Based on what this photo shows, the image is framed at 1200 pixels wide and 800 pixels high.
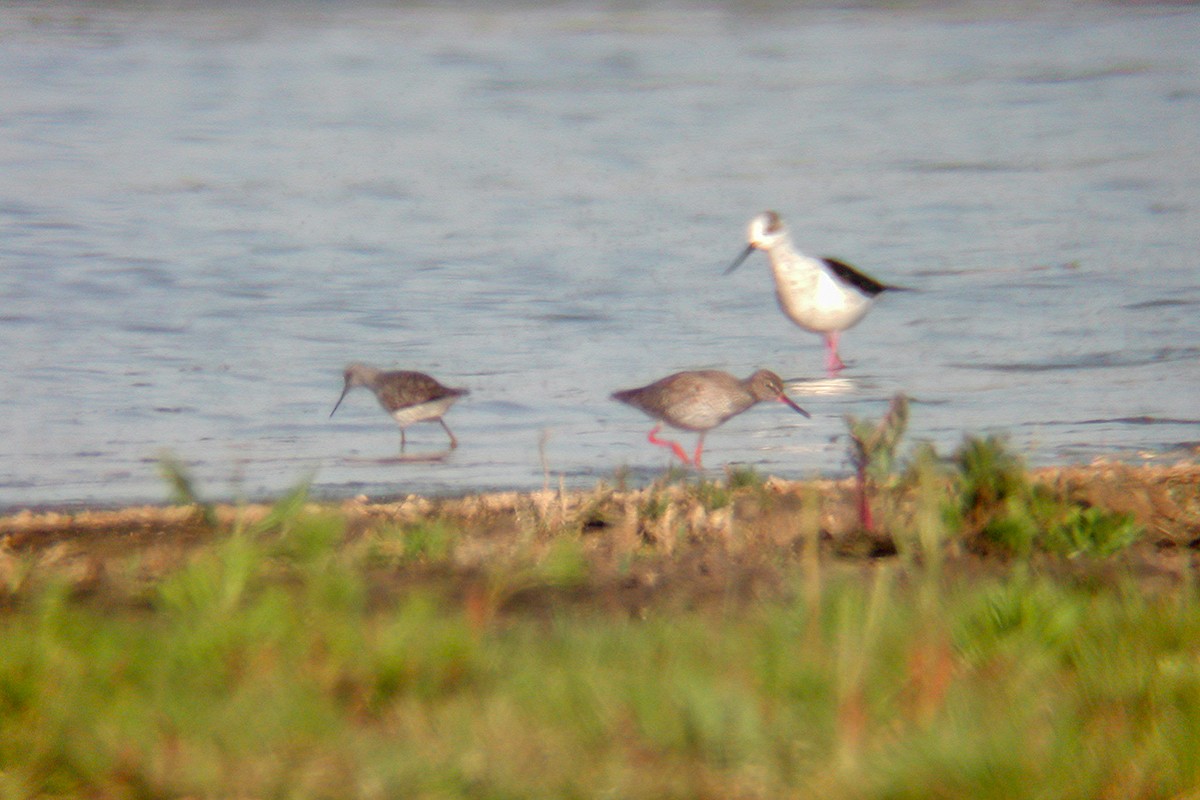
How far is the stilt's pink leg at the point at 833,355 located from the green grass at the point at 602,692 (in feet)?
15.3

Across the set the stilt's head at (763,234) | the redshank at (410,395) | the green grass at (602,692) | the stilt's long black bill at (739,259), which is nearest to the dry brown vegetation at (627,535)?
the green grass at (602,692)

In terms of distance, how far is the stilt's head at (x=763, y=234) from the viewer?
1000 centimetres

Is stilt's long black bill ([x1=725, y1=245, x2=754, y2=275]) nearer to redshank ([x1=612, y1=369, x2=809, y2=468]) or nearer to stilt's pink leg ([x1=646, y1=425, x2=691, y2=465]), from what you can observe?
redshank ([x1=612, y1=369, x2=809, y2=468])

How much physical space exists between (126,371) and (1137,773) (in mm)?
5885

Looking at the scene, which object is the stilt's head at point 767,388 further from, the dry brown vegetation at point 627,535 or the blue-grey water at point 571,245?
the dry brown vegetation at point 627,535

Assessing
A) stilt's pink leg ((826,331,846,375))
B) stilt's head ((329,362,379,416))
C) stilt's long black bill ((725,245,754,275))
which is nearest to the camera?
stilt's head ((329,362,379,416))

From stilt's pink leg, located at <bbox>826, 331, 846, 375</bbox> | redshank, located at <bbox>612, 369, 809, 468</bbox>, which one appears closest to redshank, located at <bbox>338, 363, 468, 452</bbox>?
redshank, located at <bbox>612, 369, 809, 468</bbox>

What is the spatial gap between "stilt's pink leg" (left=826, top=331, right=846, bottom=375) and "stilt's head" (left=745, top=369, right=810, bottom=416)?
3.52 ft

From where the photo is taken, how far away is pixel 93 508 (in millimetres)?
5789

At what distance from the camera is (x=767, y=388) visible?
728cm

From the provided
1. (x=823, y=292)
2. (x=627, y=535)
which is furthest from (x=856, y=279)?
(x=627, y=535)

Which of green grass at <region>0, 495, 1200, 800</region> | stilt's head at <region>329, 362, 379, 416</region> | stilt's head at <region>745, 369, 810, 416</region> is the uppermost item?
stilt's head at <region>329, 362, 379, 416</region>

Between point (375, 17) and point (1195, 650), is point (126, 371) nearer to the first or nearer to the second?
point (1195, 650)

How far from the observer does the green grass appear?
8.92 ft
